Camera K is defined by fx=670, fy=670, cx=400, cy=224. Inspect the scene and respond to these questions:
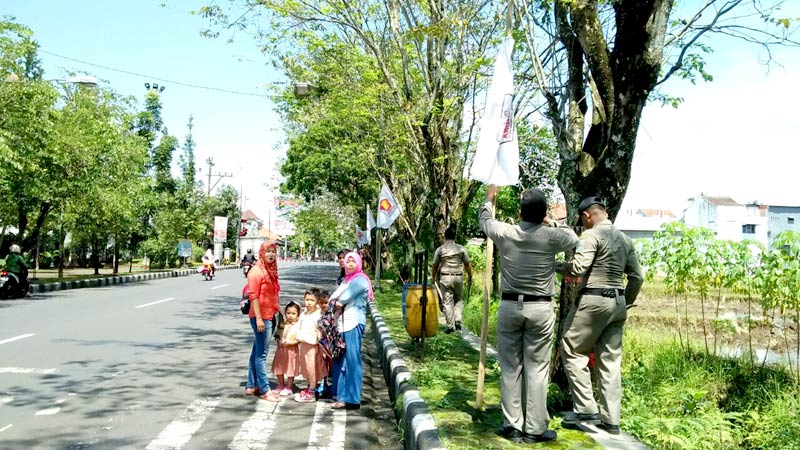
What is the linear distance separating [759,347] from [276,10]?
11.7 m

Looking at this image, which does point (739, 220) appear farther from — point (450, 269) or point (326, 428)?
point (326, 428)

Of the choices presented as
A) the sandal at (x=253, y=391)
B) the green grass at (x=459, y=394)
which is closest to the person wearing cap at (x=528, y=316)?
the green grass at (x=459, y=394)

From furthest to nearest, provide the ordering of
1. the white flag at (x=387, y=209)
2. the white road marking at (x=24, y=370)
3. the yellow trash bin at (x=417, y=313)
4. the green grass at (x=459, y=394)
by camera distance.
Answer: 1. the white flag at (x=387, y=209)
2. the yellow trash bin at (x=417, y=313)
3. the white road marking at (x=24, y=370)
4. the green grass at (x=459, y=394)

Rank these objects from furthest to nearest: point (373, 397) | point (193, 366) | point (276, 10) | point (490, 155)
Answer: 1. point (276, 10)
2. point (193, 366)
3. point (373, 397)
4. point (490, 155)

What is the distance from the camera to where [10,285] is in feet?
58.5

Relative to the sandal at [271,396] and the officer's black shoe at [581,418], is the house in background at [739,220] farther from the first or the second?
the officer's black shoe at [581,418]

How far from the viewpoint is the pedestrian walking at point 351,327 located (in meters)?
6.81

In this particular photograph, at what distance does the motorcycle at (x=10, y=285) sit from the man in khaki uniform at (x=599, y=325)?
1704 cm

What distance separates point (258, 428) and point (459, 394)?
192cm

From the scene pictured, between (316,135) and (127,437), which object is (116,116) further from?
(127,437)

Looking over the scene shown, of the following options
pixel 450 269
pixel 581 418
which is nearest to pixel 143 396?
pixel 581 418

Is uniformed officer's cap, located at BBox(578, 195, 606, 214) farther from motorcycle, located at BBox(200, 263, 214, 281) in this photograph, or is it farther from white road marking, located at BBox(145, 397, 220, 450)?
motorcycle, located at BBox(200, 263, 214, 281)

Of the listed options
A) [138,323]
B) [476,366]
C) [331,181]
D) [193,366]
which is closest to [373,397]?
[476,366]

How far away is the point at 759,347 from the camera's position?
13.7m
